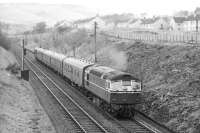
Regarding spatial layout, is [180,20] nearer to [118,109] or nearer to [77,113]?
[77,113]

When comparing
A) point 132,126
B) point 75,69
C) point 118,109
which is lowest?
point 132,126

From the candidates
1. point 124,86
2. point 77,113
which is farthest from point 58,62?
point 124,86

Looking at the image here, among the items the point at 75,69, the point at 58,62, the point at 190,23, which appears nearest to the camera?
the point at 75,69

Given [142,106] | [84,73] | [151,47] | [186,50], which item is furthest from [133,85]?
[151,47]

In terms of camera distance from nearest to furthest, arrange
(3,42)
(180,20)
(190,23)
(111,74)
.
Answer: (111,74) < (3,42) < (190,23) < (180,20)

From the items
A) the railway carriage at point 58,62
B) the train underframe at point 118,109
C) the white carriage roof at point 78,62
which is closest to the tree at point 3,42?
the railway carriage at point 58,62

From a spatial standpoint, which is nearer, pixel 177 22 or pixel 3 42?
pixel 3 42

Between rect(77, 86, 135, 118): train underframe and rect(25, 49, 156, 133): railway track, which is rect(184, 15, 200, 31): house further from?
rect(25, 49, 156, 133): railway track

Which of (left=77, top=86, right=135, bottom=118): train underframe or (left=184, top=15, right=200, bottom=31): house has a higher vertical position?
(left=184, top=15, right=200, bottom=31): house

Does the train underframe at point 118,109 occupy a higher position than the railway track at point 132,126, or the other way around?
the train underframe at point 118,109

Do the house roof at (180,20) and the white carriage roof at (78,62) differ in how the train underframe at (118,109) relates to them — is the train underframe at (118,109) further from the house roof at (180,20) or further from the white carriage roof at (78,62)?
the house roof at (180,20)

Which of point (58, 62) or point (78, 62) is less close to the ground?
point (78, 62)

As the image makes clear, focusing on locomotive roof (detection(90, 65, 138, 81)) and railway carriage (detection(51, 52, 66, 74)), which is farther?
railway carriage (detection(51, 52, 66, 74))

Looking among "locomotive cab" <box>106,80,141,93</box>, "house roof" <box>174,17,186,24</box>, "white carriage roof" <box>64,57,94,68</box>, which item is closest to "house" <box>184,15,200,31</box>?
"house roof" <box>174,17,186,24</box>
